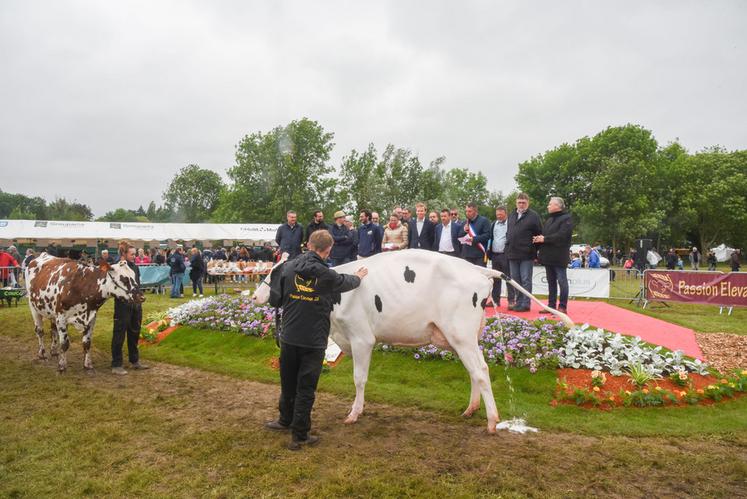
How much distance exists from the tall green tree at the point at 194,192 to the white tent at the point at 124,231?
6772 cm

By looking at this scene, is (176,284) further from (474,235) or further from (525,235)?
(525,235)

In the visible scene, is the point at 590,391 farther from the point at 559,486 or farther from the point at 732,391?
the point at 559,486

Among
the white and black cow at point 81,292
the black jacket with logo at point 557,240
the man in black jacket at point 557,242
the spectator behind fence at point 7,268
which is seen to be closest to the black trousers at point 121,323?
the white and black cow at point 81,292

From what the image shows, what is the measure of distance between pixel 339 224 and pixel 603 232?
4264cm

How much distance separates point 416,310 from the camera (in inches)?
230

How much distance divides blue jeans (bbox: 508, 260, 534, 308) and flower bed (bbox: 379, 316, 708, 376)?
129 centimetres

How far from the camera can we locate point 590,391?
662 centimetres

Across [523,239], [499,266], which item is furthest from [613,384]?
[499,266]

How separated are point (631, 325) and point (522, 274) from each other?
2.62 metres

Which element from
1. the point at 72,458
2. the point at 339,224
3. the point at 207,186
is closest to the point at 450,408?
the point at 72,458

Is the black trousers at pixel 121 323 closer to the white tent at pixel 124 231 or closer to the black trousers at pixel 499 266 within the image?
the black trousers at pixel 499 266

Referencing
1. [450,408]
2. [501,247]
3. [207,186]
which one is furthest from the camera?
[207,186]

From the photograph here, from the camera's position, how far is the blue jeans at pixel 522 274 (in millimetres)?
9398

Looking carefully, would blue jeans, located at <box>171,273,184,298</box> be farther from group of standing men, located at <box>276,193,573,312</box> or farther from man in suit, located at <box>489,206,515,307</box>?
man in suit, located at <box>489,206,515,307</box>
